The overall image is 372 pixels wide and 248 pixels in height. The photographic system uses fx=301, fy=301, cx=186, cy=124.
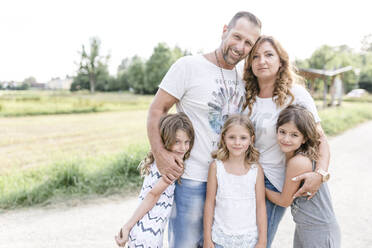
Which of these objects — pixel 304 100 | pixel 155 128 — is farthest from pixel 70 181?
pixel 304 100

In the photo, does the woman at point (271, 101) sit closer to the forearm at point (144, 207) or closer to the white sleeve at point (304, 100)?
the white sleeve at point (304, 100)

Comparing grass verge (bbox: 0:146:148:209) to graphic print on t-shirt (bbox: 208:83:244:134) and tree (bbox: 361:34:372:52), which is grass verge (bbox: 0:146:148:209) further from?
tree (bbox: 361:34:372:52)

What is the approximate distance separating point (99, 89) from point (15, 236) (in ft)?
170

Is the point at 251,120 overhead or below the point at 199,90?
below

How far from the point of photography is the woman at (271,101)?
218 cm

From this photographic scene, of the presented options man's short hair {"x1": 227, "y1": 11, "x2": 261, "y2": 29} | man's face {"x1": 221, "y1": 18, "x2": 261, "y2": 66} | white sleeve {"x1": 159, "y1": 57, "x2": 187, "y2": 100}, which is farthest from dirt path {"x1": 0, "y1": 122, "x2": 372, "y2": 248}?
man's short hair {"x1": 227, "y1": 11, "x2": 261, "y2": 29}

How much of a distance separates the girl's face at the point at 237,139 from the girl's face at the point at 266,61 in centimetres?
46

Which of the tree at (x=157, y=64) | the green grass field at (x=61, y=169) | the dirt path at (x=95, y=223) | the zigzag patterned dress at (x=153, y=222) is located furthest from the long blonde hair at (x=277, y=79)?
the tree at (x=157, y=64)

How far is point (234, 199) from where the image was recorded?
85.4 inches

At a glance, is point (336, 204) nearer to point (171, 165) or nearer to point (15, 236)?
point (171, 165)

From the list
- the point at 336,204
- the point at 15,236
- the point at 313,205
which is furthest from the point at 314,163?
the point at 15,236

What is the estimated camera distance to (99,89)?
173 feet

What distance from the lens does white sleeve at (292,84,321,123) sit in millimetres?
2139

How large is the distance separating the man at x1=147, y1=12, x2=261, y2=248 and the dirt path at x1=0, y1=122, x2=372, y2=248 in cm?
142
